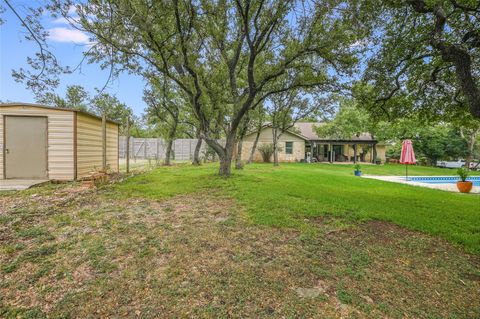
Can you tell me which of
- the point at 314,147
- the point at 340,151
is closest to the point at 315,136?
the point at 314,147

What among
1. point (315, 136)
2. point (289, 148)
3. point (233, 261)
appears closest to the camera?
point (233, 261)

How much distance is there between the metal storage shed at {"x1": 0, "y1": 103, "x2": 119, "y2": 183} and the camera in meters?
7.57

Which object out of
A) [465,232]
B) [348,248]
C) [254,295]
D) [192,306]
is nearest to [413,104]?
[465,232]

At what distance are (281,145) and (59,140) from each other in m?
18.5

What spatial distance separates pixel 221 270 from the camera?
8.82ft

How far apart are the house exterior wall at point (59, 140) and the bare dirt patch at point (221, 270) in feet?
13.3

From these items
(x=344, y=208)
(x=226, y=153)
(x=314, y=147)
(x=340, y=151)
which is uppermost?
(x=314, y=147)

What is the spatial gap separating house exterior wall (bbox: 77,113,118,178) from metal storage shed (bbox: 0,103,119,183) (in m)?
0.09

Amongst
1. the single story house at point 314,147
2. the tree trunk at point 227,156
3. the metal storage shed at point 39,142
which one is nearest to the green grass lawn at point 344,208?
the tree trunk at point 227,156

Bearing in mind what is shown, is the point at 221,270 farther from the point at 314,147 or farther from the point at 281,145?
the point at 314,147

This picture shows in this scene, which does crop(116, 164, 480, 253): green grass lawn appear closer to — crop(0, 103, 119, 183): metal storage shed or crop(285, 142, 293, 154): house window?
crop(0, 103, 119, 183): metal storage shed

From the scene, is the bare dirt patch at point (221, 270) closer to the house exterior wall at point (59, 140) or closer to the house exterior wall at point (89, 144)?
the house exterior wall at point (59, 140)

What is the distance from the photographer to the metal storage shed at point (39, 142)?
24.8 feet

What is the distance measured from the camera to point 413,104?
7.29 m
